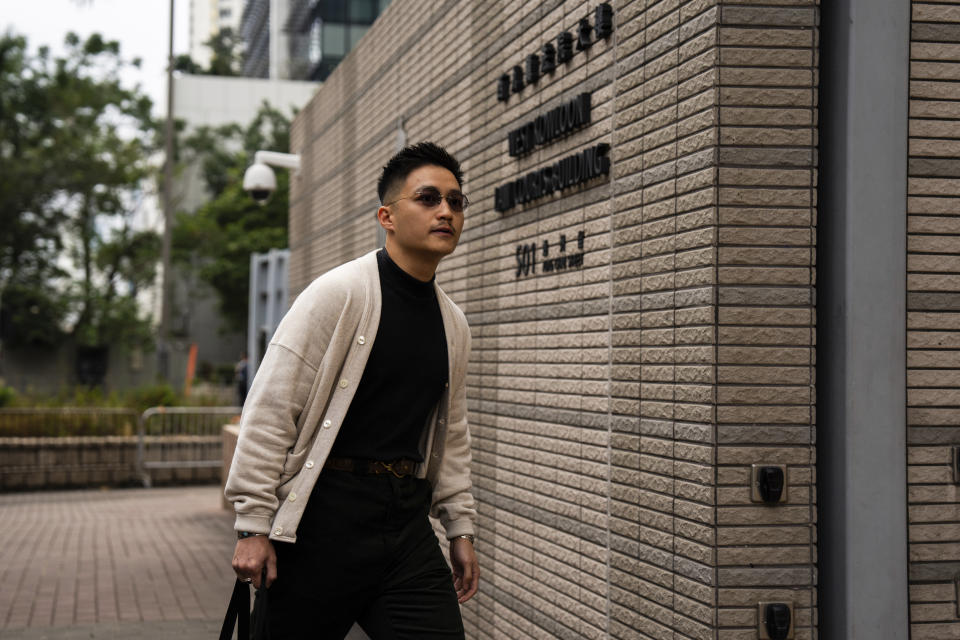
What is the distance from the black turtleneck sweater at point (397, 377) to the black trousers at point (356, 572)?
0.10 metres

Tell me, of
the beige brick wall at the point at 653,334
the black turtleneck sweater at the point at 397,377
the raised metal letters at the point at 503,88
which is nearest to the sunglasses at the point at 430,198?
the black turtleneck sweater at the point at 397,377

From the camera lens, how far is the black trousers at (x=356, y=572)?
11.3 feet

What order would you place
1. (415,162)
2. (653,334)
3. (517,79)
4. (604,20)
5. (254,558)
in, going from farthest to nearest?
1. (517,79)
2. (604,20)
3. (653,334)
4. (415,162)
5. (254,558)

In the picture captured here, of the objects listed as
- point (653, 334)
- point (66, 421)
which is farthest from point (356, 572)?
point (66, 421)

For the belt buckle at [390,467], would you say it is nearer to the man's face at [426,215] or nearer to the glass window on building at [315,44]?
the man's face at [426,215]

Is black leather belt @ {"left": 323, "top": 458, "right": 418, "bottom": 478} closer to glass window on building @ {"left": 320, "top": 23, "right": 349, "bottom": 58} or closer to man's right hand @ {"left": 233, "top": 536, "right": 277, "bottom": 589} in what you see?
man's right hand @ {"left": 233, "top": 536, "right": 277, "bottom": 589}

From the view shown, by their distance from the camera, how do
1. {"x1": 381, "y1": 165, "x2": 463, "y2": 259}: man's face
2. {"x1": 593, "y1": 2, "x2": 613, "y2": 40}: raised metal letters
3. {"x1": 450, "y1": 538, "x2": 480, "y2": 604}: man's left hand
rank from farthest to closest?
{"x1": 593, "y1": 2, "x2": 613, "y2": 40}: raised metal letters < {"x1": 450, "y1": 538, "x2": 480, "y2": 604}: man's left hand < {"x1": 381, "y1": 165, "x2": 463, "y2": 259}: man's face

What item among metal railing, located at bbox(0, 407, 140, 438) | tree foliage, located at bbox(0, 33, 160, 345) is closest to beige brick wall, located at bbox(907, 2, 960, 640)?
metal railing, located at bbox(0, 407, 140, 438)

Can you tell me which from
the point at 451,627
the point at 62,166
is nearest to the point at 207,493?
the point at 451,627

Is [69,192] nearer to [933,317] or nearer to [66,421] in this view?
[66,421]

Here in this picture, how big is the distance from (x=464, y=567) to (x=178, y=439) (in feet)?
49.0

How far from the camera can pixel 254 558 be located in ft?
10.7

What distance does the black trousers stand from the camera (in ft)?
11.3

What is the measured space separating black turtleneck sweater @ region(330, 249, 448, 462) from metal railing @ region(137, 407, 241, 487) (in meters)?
14.9
